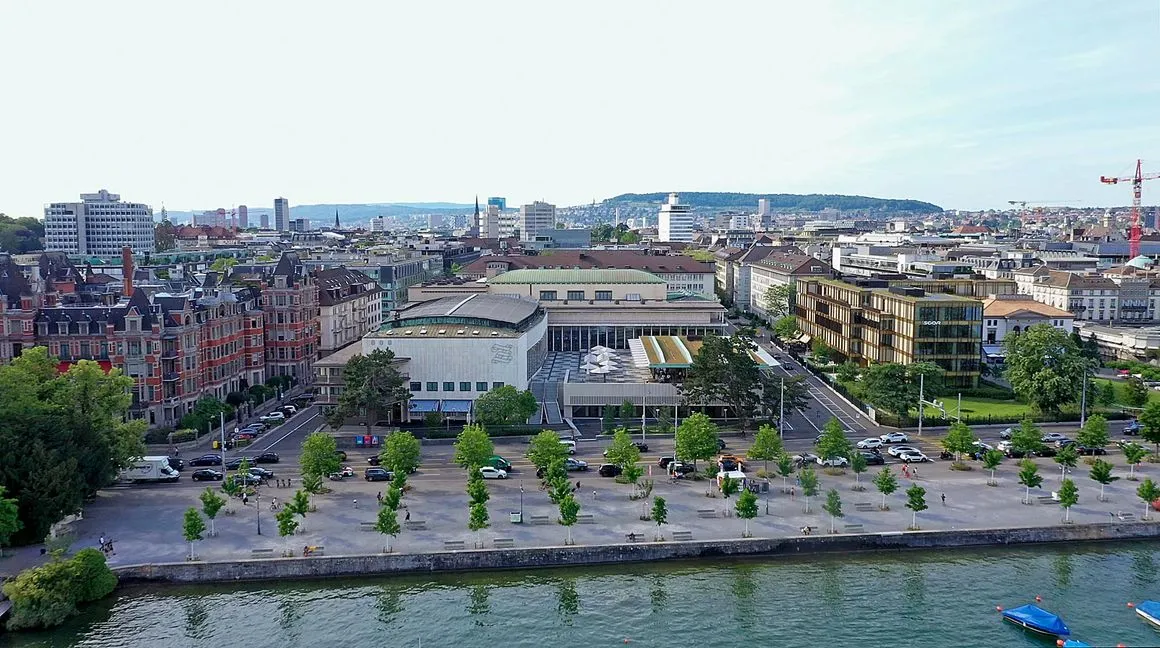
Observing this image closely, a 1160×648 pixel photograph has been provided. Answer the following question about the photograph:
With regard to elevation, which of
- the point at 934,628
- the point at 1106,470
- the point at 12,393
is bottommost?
the point at 934,628

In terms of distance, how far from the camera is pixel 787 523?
137 ft

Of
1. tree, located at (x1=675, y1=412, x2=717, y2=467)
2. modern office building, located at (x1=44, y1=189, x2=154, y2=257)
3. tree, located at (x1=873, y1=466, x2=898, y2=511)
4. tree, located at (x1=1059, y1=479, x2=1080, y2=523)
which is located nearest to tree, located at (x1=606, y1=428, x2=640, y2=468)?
tree, located at (x1=675, y1=412, x2=717, y2=467)

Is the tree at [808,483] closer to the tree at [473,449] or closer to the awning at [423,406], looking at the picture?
the tree at [473,449]

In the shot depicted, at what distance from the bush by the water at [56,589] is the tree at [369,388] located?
1998 cm

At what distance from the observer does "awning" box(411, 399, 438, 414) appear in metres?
60.7

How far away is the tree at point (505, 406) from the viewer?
55781 mm

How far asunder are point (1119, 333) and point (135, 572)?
84829mm

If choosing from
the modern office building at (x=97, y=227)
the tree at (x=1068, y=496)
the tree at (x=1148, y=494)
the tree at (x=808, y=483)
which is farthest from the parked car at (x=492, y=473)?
the modern office building at (x=97, y=227)

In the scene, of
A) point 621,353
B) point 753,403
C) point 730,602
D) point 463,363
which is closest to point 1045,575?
Answer: point 730,602

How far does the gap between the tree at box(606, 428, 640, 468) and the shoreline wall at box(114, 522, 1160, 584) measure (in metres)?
7.31

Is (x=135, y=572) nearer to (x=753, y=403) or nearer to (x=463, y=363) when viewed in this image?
(x=463, y=363)

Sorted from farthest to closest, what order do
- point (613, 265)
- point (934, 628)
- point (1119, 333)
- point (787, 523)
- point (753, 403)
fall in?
point (613, 265)
point (1119, 333)
point (753, 403)
point (787, 523)
point (934, 628)

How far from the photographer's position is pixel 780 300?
111750 mm

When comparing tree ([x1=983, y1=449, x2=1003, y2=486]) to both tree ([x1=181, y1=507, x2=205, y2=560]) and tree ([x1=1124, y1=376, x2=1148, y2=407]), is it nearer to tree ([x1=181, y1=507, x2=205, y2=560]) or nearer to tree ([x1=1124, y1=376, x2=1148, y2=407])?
tree ([x1=1124, y1=376, x2=1148, y2=407])
